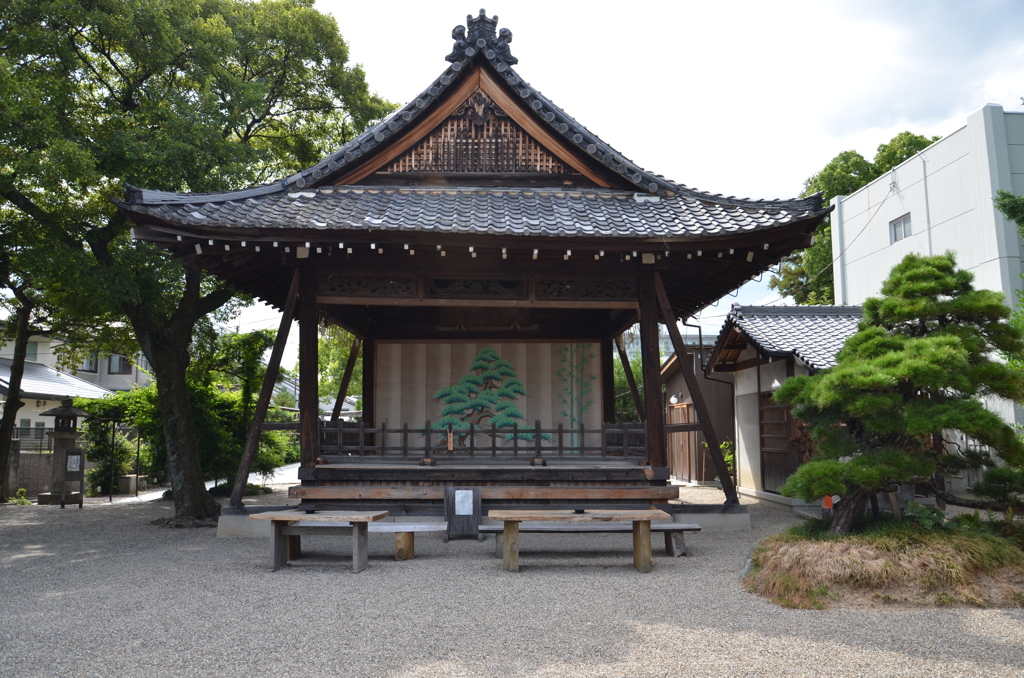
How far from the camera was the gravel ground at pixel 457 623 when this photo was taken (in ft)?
13.9

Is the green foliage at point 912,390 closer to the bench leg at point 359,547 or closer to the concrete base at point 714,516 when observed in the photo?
the concrete base at point 714,516

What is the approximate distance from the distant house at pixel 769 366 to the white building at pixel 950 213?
140 inches

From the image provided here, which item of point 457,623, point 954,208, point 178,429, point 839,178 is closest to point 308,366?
point 178,429

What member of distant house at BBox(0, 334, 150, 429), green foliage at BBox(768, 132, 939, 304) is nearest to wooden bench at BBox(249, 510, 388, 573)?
distant house at BBox(0, 334, 150, 429)

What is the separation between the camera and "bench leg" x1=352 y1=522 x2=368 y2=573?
7098mm

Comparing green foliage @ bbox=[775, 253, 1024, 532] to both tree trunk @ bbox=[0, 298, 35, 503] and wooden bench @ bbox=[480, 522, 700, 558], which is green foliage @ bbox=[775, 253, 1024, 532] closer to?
wooden bench @ bbox=[480, 522, 700, 558]

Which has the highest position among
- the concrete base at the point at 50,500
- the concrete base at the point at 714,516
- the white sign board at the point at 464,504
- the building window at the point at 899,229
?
the building window at the point at 899,229

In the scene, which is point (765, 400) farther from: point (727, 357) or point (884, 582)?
point (884, 582)

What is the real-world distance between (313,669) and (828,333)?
12.6 meters

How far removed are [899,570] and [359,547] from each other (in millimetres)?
5026

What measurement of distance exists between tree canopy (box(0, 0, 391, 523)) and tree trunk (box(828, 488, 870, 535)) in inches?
381

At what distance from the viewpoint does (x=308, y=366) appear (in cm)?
948

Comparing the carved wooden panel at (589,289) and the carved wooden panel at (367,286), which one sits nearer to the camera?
the carved wooden panel at (367,286)

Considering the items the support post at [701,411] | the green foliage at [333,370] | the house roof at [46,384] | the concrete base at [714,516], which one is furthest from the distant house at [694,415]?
the house roof at [46,384]
